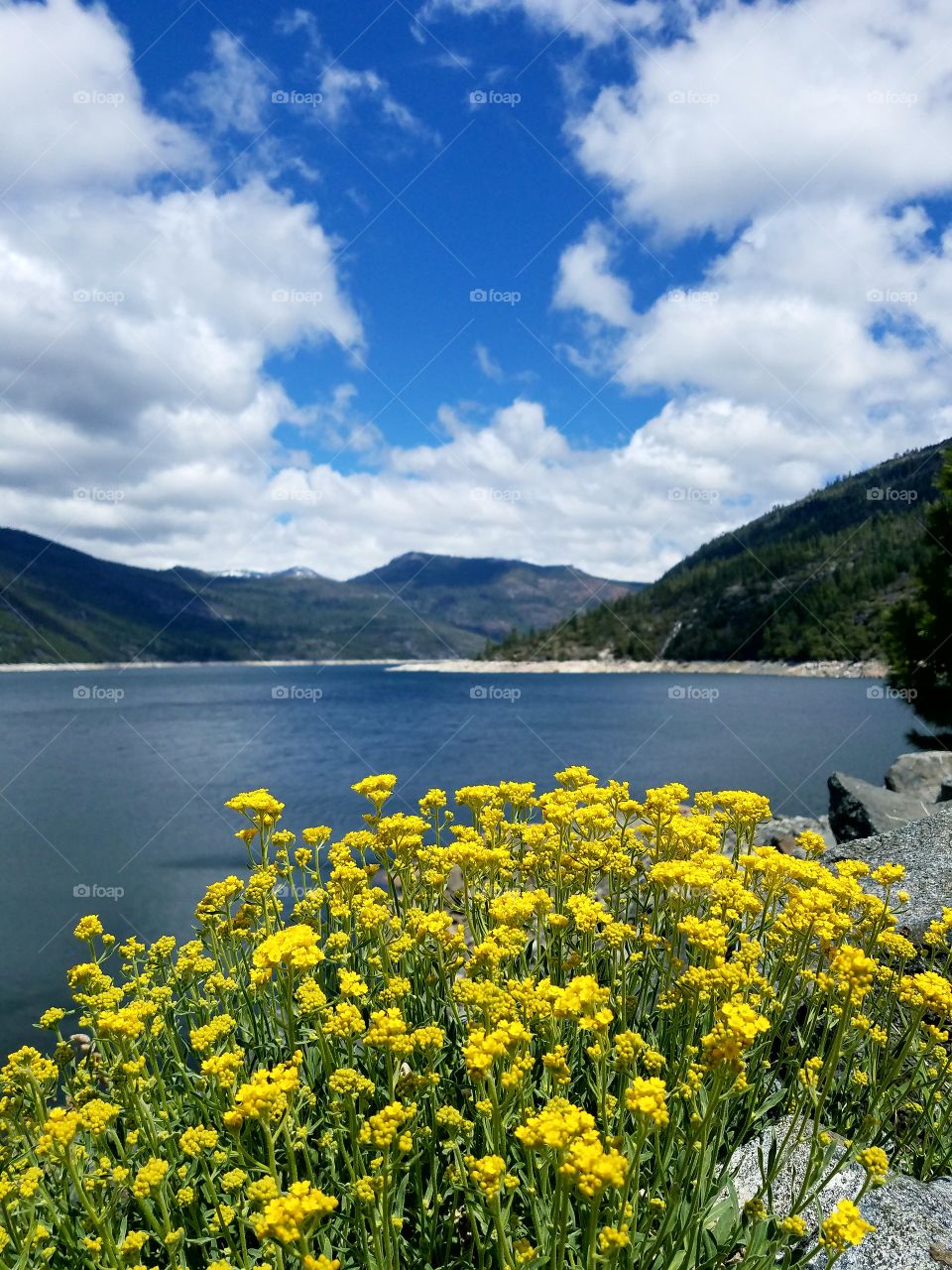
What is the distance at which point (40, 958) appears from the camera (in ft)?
68.6

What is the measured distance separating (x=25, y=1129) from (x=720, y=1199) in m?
4.58

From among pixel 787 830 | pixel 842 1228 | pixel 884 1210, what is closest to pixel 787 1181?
pixel 884 1210

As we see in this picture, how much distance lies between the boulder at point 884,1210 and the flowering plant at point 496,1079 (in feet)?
0.33

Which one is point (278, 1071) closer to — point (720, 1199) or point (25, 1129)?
point (25, 1129)

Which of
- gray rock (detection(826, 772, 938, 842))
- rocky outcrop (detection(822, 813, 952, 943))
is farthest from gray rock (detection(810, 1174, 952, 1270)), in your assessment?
gray rock (detection(826, 772, 938, 842))

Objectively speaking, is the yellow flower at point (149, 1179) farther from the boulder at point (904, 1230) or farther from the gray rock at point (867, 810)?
the gray rock at point (867, 810)

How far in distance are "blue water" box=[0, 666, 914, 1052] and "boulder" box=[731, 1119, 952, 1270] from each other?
1781 centimetres

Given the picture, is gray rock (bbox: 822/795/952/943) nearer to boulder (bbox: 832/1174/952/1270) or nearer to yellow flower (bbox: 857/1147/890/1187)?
boulder (bbox: 832/1174/952/1270)

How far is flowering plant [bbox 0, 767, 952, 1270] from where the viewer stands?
3217mm

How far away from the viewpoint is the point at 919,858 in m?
9.31

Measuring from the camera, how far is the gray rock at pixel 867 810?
16625mm

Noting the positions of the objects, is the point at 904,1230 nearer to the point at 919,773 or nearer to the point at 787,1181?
the point at 787,1181

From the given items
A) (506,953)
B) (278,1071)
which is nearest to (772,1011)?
(506,953)

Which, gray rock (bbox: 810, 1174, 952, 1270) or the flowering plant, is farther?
gray rock (bbox: 810, 1174, 952, 1270)
